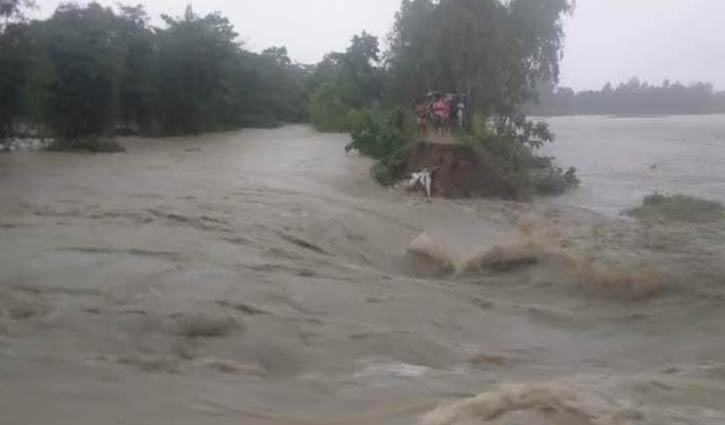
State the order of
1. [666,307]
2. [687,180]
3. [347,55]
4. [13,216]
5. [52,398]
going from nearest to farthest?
[52,398] < [666,307] < [13,216] < [687,180] < [347,55]

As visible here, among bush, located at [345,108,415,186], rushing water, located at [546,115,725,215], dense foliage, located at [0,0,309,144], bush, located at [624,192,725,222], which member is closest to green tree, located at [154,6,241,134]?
dense foliage, located at [0,0,309,144]

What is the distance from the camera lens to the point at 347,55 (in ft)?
151

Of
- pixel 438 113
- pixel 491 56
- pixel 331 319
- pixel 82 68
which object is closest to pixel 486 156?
pixel 438 113

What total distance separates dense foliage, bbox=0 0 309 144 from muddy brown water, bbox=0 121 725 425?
14009mm

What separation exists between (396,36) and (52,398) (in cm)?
3251

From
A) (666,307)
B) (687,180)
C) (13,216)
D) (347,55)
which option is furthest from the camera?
(347,55)

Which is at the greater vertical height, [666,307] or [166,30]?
[166,30]

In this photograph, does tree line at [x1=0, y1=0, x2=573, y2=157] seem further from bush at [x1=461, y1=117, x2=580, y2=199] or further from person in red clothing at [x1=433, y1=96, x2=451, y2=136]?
person in red clothing at [x1=433, y1=96, x2=451, y2=136]

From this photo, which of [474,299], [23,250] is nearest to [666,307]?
[474,299]

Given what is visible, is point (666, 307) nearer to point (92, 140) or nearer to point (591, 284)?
point (591, 284)

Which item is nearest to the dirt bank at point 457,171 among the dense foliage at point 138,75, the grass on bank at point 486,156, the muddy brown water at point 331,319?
the grass on bank at point 486,156

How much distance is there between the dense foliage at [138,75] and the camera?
31.0 metres

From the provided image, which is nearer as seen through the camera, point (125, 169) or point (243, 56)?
point (125, 169)

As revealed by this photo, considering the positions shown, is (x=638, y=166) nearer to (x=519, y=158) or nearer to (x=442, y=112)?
(x=519, y=158)
